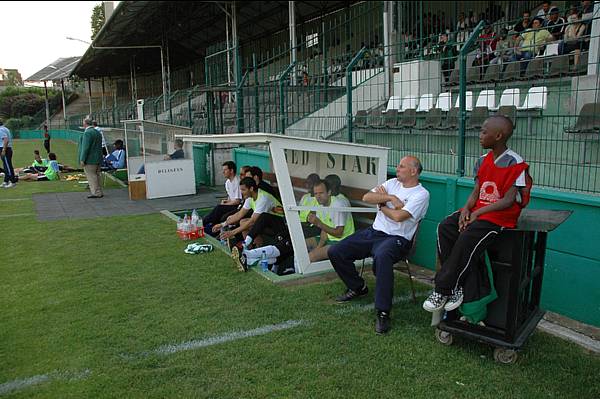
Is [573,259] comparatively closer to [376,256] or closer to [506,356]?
[506,356]

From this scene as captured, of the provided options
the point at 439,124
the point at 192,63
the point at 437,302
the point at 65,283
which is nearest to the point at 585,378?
the point at 437,302

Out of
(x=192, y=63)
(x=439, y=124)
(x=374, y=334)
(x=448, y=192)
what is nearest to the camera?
(x=374, y=334)

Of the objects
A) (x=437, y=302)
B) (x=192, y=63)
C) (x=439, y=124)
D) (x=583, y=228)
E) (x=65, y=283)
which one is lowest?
(x=65, y=283)

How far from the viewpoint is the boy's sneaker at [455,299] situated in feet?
12.3

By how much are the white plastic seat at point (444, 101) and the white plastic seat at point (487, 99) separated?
483 millimetres

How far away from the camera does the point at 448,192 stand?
560cm

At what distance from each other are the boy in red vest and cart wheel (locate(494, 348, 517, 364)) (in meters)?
0.44

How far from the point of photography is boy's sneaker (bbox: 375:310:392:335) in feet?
13.8

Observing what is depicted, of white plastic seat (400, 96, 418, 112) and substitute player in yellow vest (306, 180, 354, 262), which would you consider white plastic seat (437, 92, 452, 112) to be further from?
substitute player in yellow vest (306, 180, 354, 262)

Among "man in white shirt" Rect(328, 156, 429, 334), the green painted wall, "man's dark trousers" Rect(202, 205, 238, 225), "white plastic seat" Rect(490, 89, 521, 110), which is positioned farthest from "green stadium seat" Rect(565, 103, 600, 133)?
"man's dark trousers" Rect(202, 205, 238, 225)

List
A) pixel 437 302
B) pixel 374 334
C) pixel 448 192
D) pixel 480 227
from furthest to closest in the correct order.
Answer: pixel 448 192, pixel 374 334, pixel 437 302, pixel 480 227

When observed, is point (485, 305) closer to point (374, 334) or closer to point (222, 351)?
point (374, 334)

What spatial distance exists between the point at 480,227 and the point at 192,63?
4104 cm

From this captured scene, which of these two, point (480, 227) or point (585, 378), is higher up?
point (480, 227)
